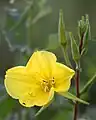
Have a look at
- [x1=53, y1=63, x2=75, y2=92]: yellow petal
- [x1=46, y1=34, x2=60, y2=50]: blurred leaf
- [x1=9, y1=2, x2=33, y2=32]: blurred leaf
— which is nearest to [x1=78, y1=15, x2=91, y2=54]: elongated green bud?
[x1=53, y1=63, x2=75, y2=92]: yellow petal

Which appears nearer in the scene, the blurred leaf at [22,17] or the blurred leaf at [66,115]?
the blurred leaf at [66,115]

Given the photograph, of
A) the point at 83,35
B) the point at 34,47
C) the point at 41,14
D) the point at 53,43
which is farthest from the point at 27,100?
the point at 41,14

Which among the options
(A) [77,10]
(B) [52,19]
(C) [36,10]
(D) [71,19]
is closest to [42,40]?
(C) [36,10]

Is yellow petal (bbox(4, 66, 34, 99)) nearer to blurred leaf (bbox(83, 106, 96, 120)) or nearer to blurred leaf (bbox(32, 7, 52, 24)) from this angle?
blurred leaf (bbox(83, 106, 96, 120))

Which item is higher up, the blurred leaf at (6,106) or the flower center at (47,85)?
the flower center at (47,85)

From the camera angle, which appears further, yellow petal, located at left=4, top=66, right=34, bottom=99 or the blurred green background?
the blurred green background

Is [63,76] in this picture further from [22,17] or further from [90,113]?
[22,17]

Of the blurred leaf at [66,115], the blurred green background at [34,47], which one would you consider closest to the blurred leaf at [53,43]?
the blurred green background at [34,47]

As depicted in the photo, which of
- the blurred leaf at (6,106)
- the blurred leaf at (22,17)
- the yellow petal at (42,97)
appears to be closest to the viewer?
the yellow petal at (42,97)

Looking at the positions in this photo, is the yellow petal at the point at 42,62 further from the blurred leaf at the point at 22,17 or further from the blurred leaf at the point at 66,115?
the blurred leaf at the point at 22,17
